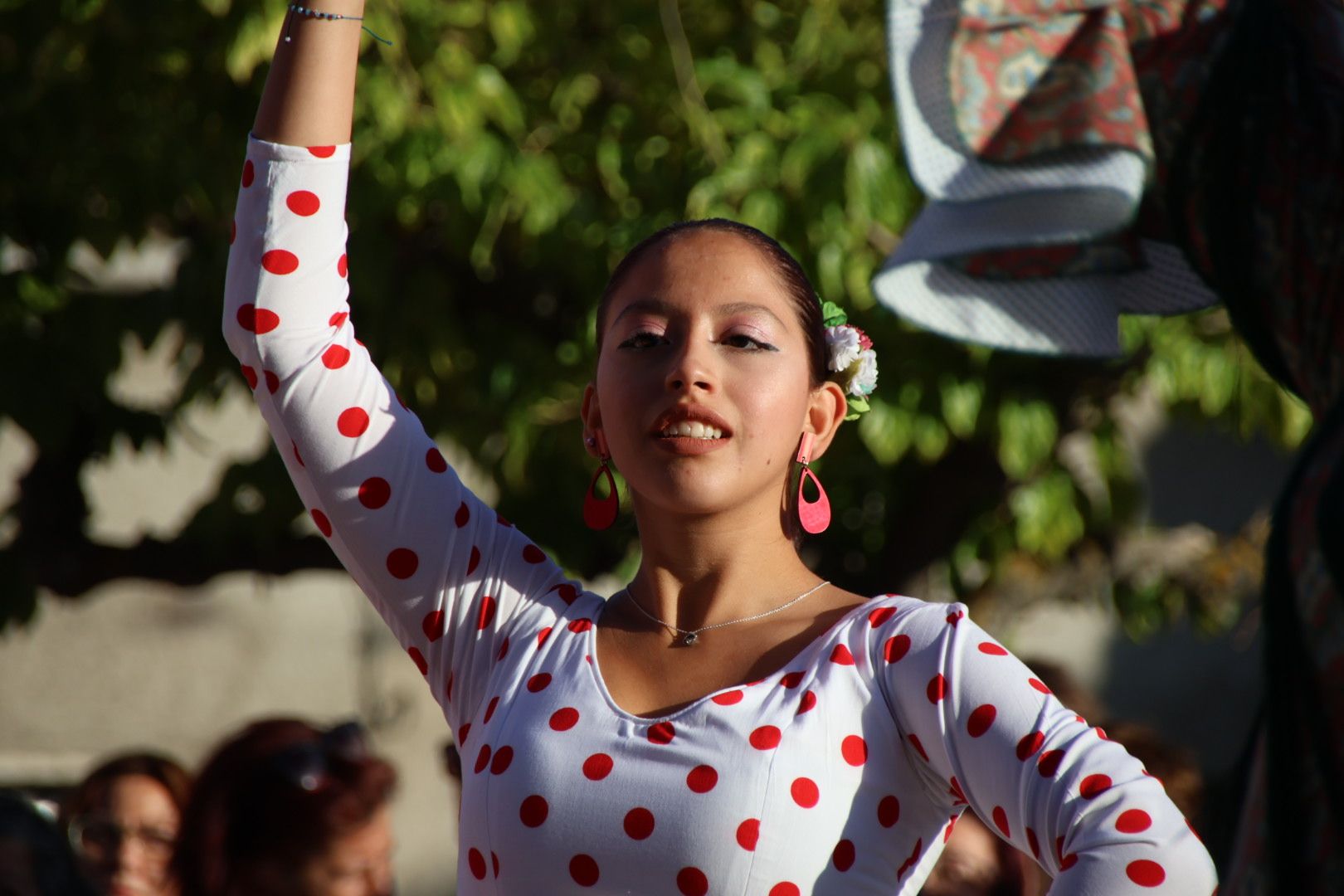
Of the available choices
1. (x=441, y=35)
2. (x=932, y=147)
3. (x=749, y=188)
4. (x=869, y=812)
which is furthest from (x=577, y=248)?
(x=869, y=812)

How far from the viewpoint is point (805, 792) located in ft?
4.69

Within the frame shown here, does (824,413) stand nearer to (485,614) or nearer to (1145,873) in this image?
(485,614)

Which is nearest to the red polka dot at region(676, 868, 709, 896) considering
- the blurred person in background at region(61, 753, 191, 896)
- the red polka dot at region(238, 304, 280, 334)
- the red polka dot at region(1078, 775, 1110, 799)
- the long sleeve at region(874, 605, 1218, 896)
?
the long sleeve at region(874, 605, 1218, 896)

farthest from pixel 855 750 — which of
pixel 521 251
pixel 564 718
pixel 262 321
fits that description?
pixel 521 251

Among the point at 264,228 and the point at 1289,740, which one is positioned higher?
the point at 264,228

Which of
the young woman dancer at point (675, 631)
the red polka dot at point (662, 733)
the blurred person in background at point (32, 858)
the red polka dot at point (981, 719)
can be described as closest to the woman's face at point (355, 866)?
the blurred person in background at point (32, 858)

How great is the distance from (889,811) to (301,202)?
0.86m

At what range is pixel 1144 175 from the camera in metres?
1.89

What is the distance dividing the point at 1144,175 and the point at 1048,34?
22cm

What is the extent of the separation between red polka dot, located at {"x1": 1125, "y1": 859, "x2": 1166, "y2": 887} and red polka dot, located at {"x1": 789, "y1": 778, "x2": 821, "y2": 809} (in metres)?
0.29

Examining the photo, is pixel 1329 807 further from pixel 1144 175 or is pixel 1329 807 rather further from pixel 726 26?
pixel 726 26

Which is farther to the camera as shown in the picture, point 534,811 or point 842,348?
point 842,348

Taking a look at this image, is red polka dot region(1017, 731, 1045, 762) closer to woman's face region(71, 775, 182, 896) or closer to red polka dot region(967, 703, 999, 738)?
red polka dot region(967, 703, 999, 738)

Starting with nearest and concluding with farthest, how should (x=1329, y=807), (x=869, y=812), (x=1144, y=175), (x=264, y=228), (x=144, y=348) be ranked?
(x=1329, y=807) → (x=869, y=812) → (x=264, y=228) → (x=1144, y=175) → (x=144, y=348)
